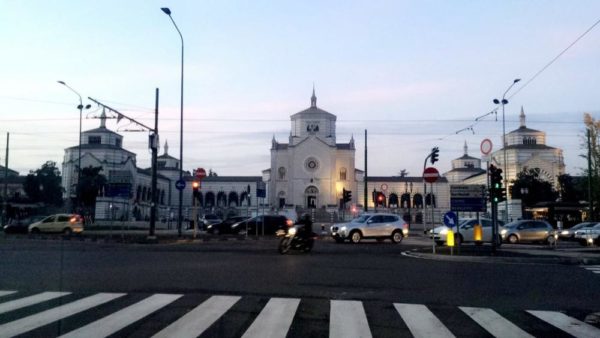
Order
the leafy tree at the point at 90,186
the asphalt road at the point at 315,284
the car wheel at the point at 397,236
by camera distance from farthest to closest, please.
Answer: the leafy tree at the point at 90,186, the car wheel at the point at 397,236, the asphalt road at the point at 315,284

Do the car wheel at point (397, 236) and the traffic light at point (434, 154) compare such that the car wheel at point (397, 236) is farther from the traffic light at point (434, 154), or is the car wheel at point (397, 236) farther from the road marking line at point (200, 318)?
the road marking line at point (200, 318)

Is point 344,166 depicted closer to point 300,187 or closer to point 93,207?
point 300,187

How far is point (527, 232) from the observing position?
32.9 m

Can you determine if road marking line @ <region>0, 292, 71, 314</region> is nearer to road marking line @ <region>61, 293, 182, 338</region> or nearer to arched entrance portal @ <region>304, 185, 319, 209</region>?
road marking line @ <region>61, 293, 182, 338</region>

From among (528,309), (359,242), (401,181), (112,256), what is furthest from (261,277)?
(401,181)

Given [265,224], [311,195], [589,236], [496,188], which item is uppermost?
[311,195]

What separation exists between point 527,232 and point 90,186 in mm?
65653

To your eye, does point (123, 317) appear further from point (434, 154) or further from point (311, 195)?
point (311, 195)

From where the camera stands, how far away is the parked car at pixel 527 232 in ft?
108

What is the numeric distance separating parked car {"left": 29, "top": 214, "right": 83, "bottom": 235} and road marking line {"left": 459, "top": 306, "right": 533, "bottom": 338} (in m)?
36.4

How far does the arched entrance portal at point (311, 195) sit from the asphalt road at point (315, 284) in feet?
268

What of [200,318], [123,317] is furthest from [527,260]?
[123,317]

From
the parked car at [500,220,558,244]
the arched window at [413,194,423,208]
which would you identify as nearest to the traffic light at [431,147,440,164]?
the parked car at [500,220,558,244]

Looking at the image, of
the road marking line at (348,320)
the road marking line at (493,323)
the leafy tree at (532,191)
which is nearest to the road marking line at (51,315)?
the road marking line at (348,320)
